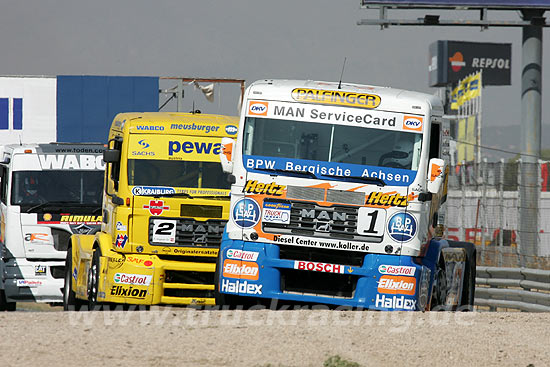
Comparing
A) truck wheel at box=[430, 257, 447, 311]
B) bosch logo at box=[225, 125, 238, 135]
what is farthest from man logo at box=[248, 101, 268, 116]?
truck wheel at box=[430, 257, 447, 311]

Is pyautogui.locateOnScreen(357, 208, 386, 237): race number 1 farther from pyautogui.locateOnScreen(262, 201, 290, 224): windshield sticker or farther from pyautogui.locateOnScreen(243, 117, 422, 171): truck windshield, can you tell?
pyautogui.locateOnScreen(262, 201, 290, 224): windshield sticker

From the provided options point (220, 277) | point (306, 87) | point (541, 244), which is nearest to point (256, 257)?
point (220, 277)

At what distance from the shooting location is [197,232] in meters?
14.4

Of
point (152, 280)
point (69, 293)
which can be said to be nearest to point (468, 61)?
point (69, 293)

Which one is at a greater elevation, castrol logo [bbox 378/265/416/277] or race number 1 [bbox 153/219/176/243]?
race number 1 [bbox 153/219/176/243]

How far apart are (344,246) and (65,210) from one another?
656 centimetres

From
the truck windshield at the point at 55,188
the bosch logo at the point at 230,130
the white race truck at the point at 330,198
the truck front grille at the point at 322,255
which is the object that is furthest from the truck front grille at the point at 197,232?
the truck windshield at the point at 55,188

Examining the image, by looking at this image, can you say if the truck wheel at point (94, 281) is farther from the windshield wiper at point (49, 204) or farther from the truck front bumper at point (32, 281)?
the truck front bumper at point (32, 281)

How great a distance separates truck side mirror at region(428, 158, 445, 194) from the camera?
12484 mm

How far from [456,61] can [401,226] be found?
102 meters

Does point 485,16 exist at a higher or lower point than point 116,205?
higher

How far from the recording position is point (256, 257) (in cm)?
1252

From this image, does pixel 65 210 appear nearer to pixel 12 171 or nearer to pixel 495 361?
pixel 12 171

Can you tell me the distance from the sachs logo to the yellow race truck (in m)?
2.87
